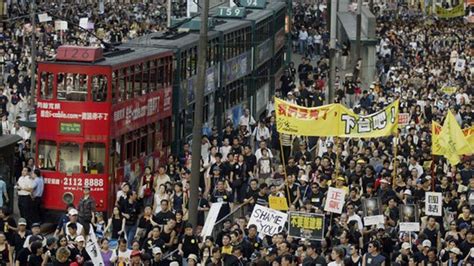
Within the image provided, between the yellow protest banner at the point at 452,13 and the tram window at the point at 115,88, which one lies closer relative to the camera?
the tram window at the point at 115,88

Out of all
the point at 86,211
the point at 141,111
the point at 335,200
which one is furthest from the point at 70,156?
the point at 335,200

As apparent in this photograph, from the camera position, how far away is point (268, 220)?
23.5 m

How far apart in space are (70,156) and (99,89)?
128 centimetres

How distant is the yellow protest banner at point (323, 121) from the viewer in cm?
2886

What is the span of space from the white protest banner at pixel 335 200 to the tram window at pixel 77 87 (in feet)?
19.7

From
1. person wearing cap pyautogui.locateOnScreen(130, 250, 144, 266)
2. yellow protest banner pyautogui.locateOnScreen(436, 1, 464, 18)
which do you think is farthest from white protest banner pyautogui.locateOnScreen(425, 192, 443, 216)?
yellow protest banner pyautogui.locateOnScreen(436, 1, 464, 18)

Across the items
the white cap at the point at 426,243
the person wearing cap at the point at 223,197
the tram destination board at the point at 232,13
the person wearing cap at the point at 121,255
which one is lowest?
the tram destination board at the point at 232,13

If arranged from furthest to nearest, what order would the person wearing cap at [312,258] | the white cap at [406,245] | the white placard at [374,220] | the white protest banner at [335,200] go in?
1. the white protest banner at [335,200]
2. the white placard at [374,220]
3. the white cap at [406,245]
4. the person wearing cap at [312,258]

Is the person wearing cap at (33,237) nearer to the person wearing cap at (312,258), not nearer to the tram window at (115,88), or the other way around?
the person wearing cap at (312,258)

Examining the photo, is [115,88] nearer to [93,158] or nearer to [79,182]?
[93,158]

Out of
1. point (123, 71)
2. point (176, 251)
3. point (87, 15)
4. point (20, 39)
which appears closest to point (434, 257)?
point (176, 251)

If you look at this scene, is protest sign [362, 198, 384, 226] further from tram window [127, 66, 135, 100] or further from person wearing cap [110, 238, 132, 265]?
tram window [127, 66, 135, 100]

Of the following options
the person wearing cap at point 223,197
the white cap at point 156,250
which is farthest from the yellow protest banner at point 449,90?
the white cap at point 156,250

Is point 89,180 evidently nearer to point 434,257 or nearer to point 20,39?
point 434,257
